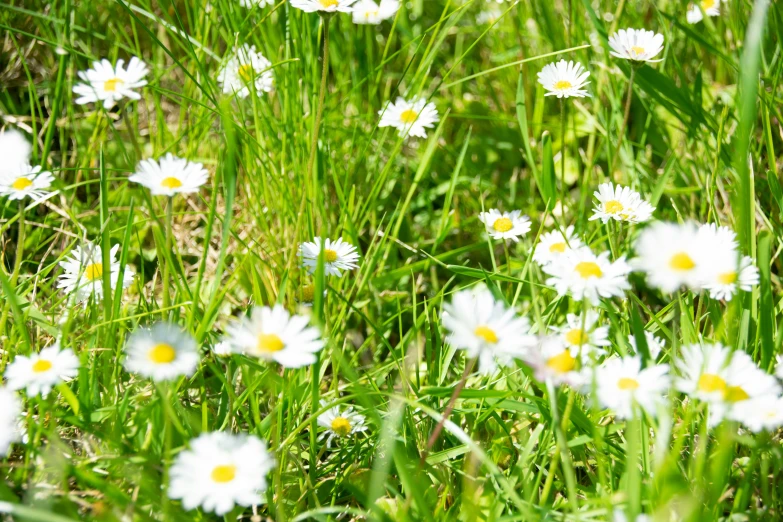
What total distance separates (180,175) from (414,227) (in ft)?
2.88

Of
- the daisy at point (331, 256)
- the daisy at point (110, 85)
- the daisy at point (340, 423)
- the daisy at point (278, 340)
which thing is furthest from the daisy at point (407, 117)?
the daisy at point (278, 340)

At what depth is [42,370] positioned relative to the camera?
924 mm

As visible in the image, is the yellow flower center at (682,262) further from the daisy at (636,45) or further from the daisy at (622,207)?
the daisy at (636,45)

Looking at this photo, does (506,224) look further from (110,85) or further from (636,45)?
(110,85)

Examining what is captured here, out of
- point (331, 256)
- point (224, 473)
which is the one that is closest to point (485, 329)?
point (224, 473)

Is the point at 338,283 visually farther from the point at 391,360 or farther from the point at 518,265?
the point at 518,265

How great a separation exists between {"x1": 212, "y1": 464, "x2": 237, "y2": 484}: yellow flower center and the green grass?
0.28 ft

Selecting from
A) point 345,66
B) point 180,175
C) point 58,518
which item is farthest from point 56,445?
point 345,66

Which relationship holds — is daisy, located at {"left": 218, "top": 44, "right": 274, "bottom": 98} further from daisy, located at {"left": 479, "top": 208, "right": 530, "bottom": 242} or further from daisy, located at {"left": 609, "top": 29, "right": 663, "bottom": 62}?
daisy, located at {"left": 609, "top": 29, "right": 663, "bottom": 62}

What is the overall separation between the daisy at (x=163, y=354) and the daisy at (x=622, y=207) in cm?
74

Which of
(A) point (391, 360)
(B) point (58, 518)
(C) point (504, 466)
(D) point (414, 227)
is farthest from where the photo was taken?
(D) point (414, 227)

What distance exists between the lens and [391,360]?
1.37m

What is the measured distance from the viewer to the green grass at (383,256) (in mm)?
935

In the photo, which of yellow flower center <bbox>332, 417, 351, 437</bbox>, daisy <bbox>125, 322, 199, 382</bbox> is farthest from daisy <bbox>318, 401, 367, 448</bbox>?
daisy <bbox>125, 322, 199, 382</bbox>
